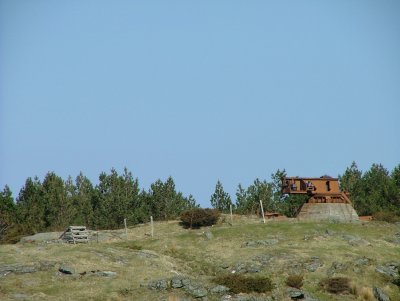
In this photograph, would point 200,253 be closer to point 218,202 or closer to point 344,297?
point 344,297

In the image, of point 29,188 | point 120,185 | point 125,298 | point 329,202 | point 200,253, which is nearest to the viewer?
point 125,298

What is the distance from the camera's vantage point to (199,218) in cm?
6297

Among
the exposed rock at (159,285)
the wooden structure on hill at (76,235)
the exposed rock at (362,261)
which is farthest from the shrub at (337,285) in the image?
the wooden structure on hill at (76,235)

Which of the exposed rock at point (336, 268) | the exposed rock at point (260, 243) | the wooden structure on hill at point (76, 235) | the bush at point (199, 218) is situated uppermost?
the bush at point (199, 218)

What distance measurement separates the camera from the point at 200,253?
48.6m

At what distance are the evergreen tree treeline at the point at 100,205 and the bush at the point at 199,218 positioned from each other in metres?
18.4

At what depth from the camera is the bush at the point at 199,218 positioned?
6291 centimetres

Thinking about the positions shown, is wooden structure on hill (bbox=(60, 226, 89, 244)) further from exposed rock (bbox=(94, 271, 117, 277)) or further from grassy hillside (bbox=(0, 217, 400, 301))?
exposed rock (bbox=(94, 271, 117, 277))

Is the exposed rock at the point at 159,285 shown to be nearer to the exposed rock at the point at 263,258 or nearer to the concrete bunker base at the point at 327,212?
the exposed rock at the point at 263,258

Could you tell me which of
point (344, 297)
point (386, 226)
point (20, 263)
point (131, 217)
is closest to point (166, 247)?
point (20, 263)

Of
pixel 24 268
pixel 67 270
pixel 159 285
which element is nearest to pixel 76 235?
pixel 24 268

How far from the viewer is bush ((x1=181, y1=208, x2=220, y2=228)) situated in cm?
6291

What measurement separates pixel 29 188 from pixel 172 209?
24919mm

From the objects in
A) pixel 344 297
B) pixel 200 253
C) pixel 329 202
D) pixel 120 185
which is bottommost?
pixel 344 297
